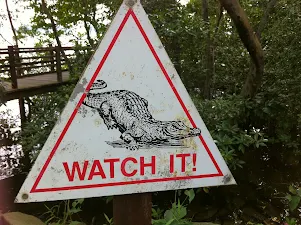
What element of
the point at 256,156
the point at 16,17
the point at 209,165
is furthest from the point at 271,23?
the point at 16,17

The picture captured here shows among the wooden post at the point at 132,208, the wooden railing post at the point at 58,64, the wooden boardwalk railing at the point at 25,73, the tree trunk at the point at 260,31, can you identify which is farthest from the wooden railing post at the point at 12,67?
the wooden post at the point at 132,208

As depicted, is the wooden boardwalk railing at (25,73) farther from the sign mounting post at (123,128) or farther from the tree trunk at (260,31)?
the sign mounting post at (123,128)

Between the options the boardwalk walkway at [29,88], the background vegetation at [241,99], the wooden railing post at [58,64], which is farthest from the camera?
the wooden railing post at [58,64]

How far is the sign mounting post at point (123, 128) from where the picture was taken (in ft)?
3.45

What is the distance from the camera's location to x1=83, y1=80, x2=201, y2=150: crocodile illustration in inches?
41.7

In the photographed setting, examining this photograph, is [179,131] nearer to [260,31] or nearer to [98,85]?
[98,85]

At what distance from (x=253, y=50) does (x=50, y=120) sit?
316 cm

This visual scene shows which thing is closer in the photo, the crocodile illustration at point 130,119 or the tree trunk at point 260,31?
the crocodile illustration at point 130,119

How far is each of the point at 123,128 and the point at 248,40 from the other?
3.98 metres

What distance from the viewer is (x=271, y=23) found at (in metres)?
6.63

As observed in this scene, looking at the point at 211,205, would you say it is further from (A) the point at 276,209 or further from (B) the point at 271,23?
(B) the point at 271,23

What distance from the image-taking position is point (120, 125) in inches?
42.4

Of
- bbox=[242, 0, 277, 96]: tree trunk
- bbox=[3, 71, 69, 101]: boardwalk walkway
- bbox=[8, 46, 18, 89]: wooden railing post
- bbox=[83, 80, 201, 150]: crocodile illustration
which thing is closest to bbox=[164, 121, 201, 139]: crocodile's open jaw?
bbox=[83, 80, 201, 150]: crocodile illustration

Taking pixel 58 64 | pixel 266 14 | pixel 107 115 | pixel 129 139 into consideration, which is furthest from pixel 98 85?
pixel 58 64
